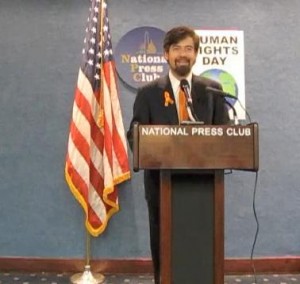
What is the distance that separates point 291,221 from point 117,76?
161cm

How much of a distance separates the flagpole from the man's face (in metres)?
1.46

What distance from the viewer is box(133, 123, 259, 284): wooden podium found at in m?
1.51

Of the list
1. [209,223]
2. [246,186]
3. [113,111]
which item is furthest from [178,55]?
[246,186]

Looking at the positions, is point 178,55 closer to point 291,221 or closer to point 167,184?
point 167,184

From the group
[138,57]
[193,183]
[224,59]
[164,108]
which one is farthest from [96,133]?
[193,183]

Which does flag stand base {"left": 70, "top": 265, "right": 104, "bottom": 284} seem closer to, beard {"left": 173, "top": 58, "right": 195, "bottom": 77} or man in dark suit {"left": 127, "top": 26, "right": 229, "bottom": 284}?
man in dark suit {"left": 127, "top": 26, "right": 229, "bottom": 284}

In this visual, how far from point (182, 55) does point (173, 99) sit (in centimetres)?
22

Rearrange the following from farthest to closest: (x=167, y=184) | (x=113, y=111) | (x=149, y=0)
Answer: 1. (x=149, y=0)
2. (x=113, y=111)
3. (x=167, y=184)

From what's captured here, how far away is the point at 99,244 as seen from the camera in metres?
3.04

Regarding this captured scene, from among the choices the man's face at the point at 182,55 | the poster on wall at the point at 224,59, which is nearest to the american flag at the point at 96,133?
the poster on wall at the point at 224,59

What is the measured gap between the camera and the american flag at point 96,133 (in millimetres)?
2799

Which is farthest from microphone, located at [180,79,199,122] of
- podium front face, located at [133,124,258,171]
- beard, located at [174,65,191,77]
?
podium front face, located at [133,124,258,171]

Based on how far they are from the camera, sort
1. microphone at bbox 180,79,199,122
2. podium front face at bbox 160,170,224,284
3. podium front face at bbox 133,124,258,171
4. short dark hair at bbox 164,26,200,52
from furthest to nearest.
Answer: short dark hair at bbox 164,26,200,52, microphone at bbox 180,79,199,122, podium front face at bbox 160,170,224,284, podium front face at bbox 133,124,258,171

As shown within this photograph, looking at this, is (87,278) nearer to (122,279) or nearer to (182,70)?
(122,279)
